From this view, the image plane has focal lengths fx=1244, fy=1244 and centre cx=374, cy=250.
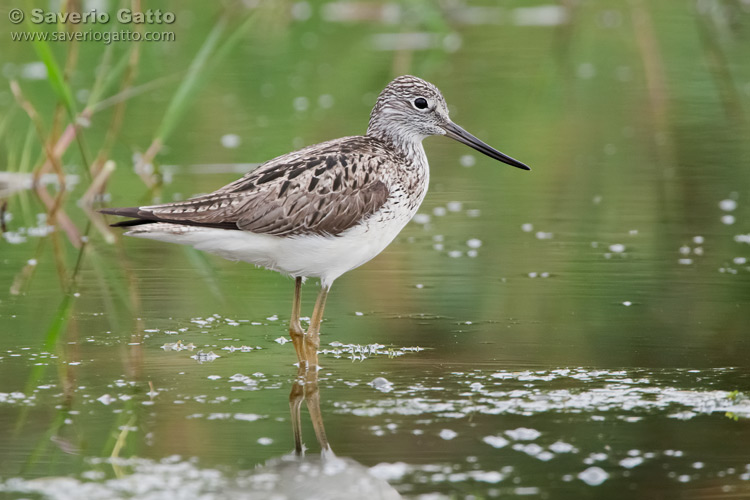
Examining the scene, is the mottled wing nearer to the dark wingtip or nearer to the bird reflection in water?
the dark wingtip

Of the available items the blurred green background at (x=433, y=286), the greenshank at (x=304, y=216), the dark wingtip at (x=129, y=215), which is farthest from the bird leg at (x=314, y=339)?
the dark wingtip at (x=129, y=215)

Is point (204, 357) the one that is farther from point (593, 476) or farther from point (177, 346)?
point (593, 476)

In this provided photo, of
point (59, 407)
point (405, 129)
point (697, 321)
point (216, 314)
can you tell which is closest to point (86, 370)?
point (59, 407)

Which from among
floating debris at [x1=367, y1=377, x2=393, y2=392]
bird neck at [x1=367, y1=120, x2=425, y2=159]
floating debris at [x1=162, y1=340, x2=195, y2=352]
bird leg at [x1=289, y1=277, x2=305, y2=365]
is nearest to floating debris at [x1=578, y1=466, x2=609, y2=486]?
floating debris at [x1=367, y1=377, x2=393, y2=392]

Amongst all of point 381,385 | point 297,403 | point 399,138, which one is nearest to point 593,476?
point 381,385

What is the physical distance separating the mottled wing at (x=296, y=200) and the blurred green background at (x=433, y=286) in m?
0.73

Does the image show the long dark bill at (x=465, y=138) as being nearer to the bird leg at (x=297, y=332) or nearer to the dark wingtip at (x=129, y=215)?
the bird leg at (x=297, y=332)

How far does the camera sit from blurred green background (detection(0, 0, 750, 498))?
5.39m

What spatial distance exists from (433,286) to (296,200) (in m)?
1.63

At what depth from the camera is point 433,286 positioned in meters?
8.22

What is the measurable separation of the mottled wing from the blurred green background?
2.39 feet

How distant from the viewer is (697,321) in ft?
Result: 24.0

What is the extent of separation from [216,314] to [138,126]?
6324 millimetres

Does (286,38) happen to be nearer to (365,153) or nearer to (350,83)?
(350,83)
